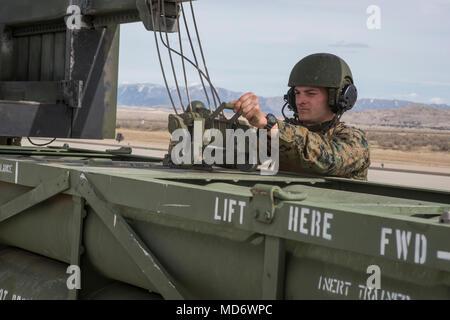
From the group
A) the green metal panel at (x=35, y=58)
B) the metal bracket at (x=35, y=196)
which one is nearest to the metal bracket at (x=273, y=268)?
the metal bracket at (x=35, y=196)

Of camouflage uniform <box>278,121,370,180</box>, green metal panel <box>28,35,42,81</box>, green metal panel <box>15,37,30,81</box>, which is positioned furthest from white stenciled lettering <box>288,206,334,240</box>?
green metal panel <box>15,37,30,81</box>

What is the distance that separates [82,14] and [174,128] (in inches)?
137

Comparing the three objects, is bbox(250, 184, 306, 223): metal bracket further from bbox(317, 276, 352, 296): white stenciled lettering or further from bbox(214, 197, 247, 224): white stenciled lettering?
bbox(317, 276, 352, 296): white stenciled lettering

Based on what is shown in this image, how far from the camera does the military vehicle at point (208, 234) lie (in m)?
2.31

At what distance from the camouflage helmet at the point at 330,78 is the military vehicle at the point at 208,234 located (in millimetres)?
730

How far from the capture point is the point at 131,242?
125 inches

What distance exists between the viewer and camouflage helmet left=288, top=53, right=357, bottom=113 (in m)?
4.85

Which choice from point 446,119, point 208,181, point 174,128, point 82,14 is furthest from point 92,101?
point 446,119

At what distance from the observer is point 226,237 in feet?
9.33

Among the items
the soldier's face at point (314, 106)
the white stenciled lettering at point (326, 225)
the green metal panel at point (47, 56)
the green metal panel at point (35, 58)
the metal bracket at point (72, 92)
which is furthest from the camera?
the green metal panel at point (35, 58)

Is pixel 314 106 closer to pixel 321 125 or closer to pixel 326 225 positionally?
pixel 321 125

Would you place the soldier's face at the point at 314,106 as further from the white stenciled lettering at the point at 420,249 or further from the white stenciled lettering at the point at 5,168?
the white stenciled lettering at the point at 420,249

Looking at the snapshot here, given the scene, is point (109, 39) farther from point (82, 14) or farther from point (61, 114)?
point (61, 114)

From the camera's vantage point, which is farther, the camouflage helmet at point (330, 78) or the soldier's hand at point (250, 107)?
the camouflage helmet at point (330, 78)
